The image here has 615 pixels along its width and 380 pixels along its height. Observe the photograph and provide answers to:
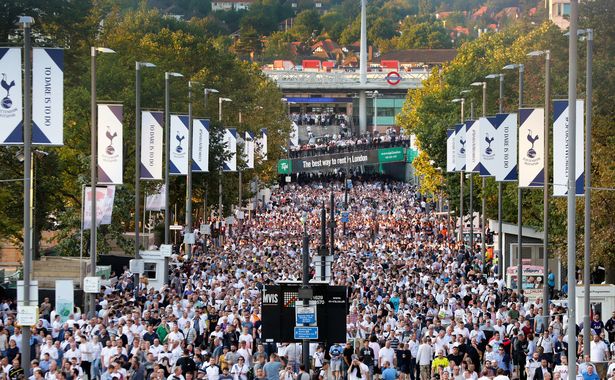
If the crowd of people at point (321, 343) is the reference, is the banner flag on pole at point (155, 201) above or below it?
above

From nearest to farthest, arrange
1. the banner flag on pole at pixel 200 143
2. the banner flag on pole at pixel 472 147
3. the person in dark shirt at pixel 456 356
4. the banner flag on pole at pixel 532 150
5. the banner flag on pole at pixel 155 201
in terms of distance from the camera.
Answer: the person in dark shirt at pixel 456 356 → the banner flag on pole at pixel 532 150 → the banner flag on pole at pixel 472 147 → the banner flag on pole at pixel 200 143 → the banner flag on pole at pixel 155 201

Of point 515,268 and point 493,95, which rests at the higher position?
point 493,95

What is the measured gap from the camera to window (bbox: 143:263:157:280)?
54.1 metres

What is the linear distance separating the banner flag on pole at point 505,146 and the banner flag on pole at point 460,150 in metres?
15.6

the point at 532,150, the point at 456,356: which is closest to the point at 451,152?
the point at 532,150

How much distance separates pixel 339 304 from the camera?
33688mm

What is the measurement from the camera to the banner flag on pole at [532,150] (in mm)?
43938

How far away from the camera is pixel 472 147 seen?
60.2 m

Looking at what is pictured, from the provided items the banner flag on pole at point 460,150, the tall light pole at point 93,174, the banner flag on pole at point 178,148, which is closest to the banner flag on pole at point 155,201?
the banner flag on pole at point 178,148

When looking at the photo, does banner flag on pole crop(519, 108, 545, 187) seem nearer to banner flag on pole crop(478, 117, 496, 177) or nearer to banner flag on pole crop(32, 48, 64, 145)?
banner flag on pole crop(478, 117, 496, 177)

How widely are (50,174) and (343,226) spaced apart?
3514 centimetres

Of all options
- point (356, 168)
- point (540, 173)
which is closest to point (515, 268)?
point (540, 173)

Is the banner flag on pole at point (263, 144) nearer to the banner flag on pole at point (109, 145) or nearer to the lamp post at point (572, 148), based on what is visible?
the banner flag on pole at point (109, 145)

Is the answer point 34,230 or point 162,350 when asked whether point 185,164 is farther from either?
point 162,350
